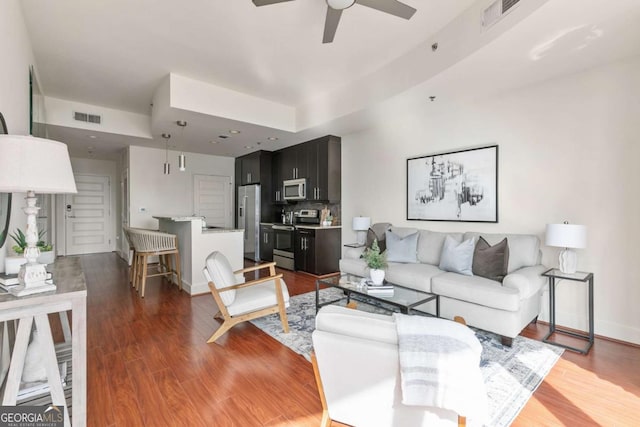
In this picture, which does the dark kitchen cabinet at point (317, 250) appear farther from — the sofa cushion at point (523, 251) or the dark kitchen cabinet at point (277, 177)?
the sofa cushion at point (523, 251)

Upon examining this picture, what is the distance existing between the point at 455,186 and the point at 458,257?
42.7 inches

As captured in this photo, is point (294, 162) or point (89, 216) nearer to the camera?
point (294, 162)

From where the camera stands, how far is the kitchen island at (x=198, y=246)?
4.23 m

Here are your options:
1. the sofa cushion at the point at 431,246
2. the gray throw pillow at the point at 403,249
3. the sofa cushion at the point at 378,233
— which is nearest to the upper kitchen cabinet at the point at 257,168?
the sofa cushion at the point at 378,233

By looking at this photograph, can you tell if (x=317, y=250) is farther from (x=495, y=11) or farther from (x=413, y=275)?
(x=495, y=11)

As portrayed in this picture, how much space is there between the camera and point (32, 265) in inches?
60.2

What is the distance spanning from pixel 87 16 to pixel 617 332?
570 centimetres

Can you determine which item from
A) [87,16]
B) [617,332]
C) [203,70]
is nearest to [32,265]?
[87,16]

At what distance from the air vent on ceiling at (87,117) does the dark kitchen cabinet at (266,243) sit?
140 inches

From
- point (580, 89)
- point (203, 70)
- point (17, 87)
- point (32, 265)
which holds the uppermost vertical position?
point (203, 70)

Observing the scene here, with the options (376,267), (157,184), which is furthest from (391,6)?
(157,184)

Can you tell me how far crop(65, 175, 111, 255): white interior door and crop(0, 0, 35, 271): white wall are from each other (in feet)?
19.2

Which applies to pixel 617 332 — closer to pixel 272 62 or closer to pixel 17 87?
pixel 272 62

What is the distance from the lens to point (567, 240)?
8.90 ft
